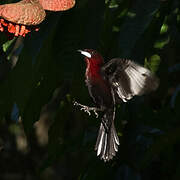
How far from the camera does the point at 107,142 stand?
2348mm

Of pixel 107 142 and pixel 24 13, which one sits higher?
pixel 24 13

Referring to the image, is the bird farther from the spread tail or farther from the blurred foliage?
the blurred foliage

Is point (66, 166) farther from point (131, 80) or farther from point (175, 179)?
point (131, 80)

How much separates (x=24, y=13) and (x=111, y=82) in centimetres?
60

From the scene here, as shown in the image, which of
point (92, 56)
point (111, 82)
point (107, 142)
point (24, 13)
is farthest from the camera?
point (107, 142)

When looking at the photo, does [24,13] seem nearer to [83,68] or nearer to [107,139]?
[83,68]

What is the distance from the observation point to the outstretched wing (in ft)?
6.56

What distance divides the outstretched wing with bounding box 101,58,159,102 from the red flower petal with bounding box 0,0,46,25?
42 cm

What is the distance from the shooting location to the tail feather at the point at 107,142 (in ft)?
7.65

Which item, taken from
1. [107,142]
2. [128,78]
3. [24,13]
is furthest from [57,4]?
[107,142]

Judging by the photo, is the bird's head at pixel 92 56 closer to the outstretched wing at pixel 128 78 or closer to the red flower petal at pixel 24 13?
the outstretched wing at pixel 128 78

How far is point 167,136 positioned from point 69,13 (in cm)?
97

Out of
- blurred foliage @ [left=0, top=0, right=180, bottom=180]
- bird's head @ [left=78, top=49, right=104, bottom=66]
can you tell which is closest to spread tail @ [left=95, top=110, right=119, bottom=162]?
blurred foliage @ [left=0, top=0, right=180, bottom=180]

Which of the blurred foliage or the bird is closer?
the bird
